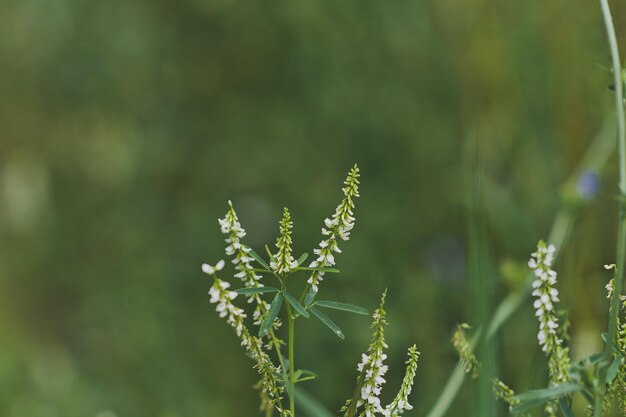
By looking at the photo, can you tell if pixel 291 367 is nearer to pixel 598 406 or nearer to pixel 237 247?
pixel 237 247

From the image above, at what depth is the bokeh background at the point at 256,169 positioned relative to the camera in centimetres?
194

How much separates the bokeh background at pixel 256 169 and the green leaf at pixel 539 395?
84cm

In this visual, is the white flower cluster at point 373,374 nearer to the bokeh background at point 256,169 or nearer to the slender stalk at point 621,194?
the slender stalk at point 621,194

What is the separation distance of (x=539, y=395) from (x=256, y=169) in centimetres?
171

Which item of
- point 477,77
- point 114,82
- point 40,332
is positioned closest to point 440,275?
point 477,77

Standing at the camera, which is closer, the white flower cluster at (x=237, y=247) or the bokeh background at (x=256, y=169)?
the white flower cluster at (x=237, y=247)

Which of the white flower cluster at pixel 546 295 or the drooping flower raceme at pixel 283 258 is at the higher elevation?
the drooping flower raceme at pixel 283 258

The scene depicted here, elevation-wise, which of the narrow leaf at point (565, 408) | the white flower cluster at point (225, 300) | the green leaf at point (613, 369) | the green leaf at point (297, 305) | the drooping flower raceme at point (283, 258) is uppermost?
the drooping flower raceme at point (283, 258)

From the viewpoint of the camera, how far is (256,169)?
2357 millimetres

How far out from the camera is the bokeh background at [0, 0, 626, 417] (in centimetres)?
194

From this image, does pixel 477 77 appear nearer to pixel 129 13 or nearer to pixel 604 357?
pixel 129 13

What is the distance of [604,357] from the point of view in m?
0.69

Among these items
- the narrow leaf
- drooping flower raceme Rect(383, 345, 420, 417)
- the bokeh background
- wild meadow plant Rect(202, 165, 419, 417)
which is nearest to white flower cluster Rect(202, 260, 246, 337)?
wild meadow plant Rect(202, 165, 419, 417)

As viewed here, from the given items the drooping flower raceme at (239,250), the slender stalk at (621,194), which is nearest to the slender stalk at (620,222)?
the slender stalk at (621,194)
